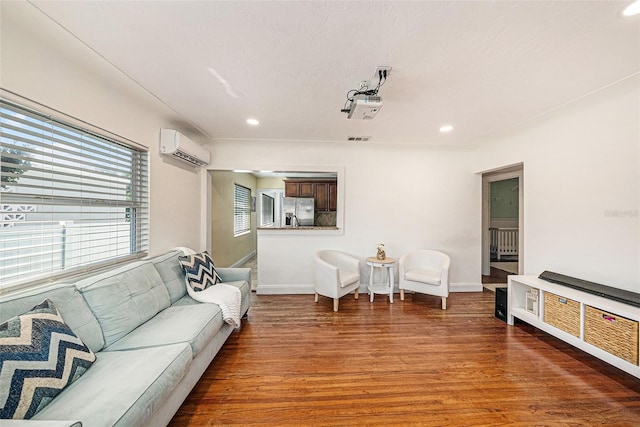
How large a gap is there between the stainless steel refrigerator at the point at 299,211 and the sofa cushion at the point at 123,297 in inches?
150

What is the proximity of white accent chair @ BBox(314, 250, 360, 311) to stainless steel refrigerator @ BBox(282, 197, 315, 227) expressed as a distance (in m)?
1.98

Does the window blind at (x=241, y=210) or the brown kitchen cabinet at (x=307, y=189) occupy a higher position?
the brown kitchen cabinet at (x=307, y=189)

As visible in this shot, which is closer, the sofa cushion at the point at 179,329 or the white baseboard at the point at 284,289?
the sofa cushion at the point at 179,329

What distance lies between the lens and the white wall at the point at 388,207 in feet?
13.2

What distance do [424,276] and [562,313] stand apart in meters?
1.42

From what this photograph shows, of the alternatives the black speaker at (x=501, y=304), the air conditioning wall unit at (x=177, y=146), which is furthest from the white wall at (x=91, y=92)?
the black speaker at (x=501, y=304)

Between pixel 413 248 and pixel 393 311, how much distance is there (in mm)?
1262

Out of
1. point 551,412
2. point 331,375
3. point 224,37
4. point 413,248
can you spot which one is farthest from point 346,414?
point 413,248

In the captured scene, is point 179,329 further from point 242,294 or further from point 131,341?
point 242,294

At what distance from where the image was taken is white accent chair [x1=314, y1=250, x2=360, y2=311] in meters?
3.31

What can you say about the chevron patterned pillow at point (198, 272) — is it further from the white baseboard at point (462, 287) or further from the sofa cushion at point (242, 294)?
the white baseboard at point (462, 287)

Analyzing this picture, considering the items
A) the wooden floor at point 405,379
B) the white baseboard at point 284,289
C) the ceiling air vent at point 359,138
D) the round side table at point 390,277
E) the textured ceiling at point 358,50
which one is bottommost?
the wooden floor at point 405,379

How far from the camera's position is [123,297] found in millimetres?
1813

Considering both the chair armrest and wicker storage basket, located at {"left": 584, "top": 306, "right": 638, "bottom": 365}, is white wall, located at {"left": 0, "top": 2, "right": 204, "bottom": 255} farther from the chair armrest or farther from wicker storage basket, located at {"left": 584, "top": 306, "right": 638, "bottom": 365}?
wicker storage basket, located at {"left": 584, "top": 306, "right": 638, "bottom": 365}
